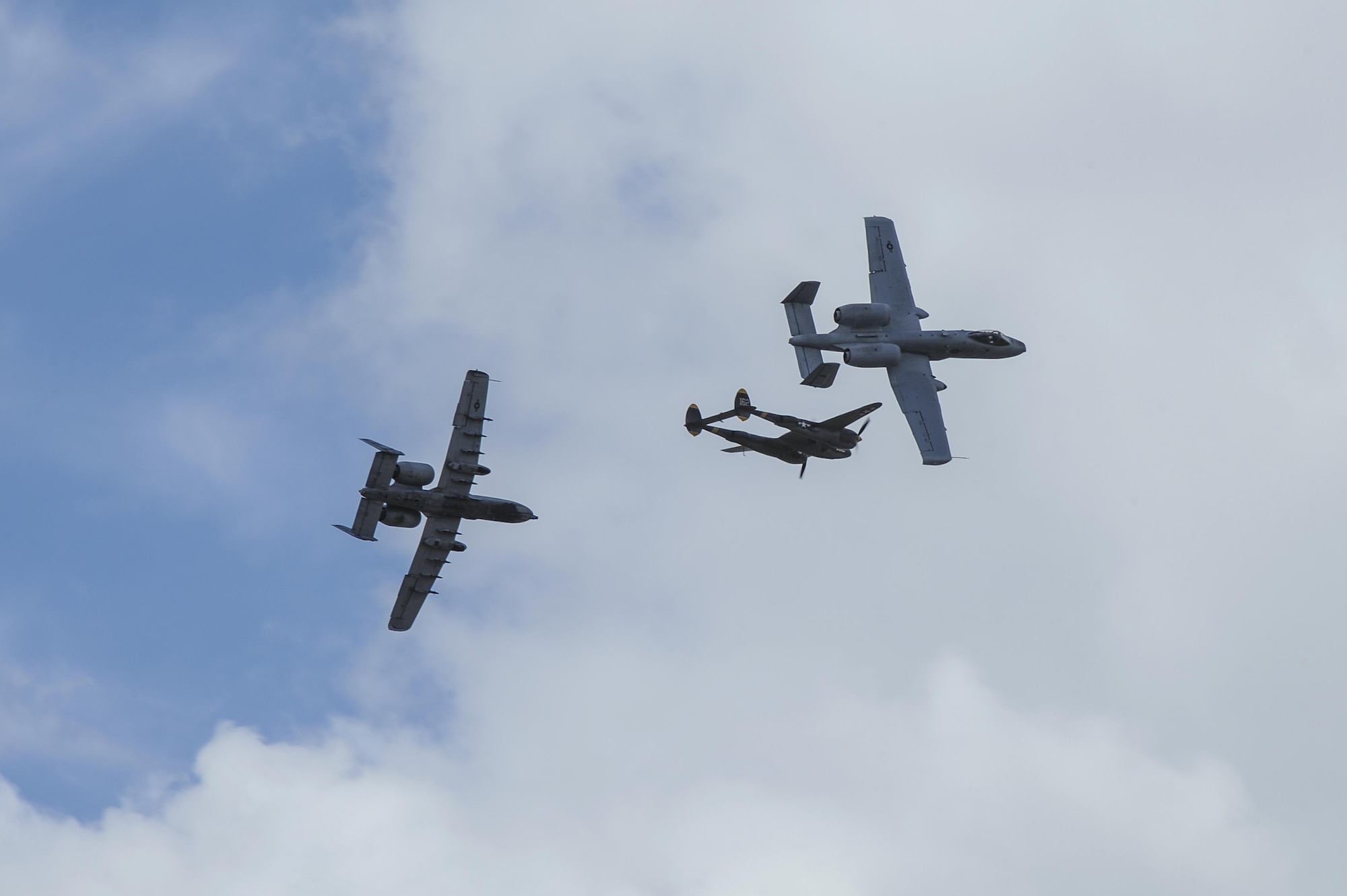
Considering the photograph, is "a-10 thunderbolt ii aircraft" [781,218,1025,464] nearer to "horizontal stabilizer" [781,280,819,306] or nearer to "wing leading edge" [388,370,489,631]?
"horizontal stabilizer" [781,280,819,306]

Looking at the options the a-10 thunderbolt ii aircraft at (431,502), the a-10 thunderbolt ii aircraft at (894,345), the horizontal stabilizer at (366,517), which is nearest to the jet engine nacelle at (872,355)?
the a-10 thunderbolt ii aircraft at (894,345)

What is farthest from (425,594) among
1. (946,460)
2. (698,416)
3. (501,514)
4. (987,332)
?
(987,332)

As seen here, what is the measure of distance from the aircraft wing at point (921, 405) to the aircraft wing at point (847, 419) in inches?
109

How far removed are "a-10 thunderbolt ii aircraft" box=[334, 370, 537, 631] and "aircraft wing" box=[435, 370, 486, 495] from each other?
0.05 meters

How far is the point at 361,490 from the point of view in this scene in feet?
326

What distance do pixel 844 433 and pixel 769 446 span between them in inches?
215

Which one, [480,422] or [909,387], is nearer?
[480,422]

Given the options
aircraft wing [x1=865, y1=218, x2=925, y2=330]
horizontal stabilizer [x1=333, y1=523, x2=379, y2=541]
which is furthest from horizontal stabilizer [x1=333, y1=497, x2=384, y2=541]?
aircraft wing [x1=865, y1=218, x2=925, y2=330]

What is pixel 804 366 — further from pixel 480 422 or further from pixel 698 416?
pixel 480 422

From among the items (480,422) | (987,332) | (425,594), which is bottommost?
(425,594)

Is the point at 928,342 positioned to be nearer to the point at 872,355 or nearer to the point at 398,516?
the point at 872,355

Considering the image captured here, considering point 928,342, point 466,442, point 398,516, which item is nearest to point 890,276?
point 928,342

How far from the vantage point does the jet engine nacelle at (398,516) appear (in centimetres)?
9981

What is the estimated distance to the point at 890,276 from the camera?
11181 centimetres
